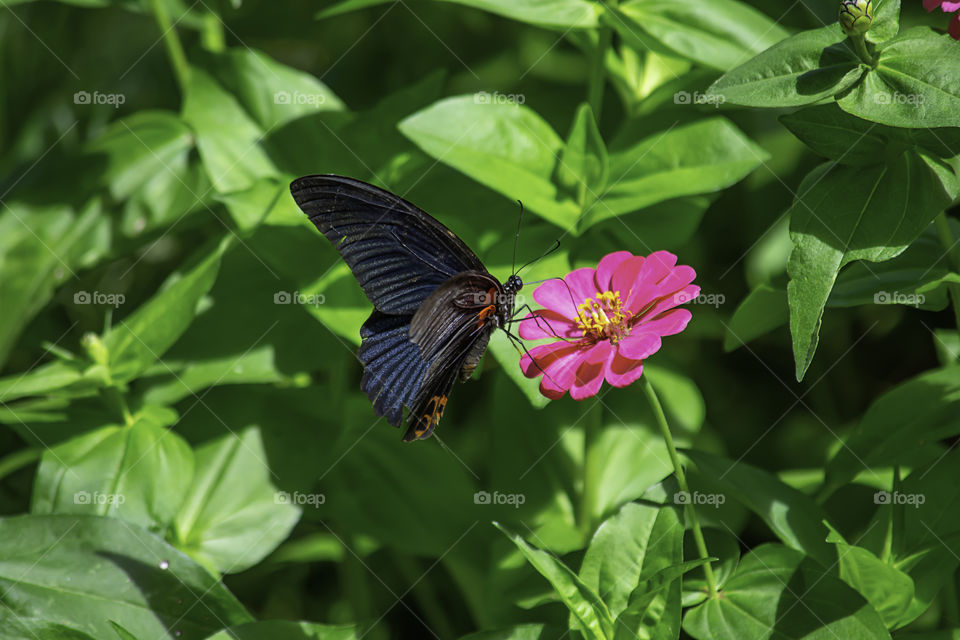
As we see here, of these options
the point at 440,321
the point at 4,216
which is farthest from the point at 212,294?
the point at 440,321

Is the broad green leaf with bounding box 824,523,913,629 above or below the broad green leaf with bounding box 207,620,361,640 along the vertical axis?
below

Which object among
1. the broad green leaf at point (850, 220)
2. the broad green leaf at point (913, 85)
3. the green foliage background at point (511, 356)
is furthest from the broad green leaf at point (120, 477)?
the broad green leaf at point (913, 85)

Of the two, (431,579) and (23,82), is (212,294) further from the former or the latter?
(23,82)

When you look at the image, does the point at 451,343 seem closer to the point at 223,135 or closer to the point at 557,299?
the point at 557,299

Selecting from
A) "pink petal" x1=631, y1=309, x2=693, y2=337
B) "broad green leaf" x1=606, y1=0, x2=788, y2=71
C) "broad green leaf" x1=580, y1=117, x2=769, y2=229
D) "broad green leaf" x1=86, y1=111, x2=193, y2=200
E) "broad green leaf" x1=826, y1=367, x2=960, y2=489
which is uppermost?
"broad green leaf" x1=86, y1=111, x2=193, y2=200

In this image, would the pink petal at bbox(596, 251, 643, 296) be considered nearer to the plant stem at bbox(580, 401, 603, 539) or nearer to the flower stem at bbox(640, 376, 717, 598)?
the flower stem at bbox(640, 376, 717, 598)

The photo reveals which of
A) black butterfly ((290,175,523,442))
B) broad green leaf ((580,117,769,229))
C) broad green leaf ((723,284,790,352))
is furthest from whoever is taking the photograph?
broad green leaf ((580,117,769,229))

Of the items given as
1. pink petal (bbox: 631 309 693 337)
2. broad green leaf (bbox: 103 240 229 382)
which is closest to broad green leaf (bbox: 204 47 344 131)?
broad green leaf (bbox: 103 240 229 382)

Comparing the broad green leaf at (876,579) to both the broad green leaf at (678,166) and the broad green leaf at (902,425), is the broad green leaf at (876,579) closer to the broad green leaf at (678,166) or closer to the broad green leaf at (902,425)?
the broad green leaf at (902,425)
